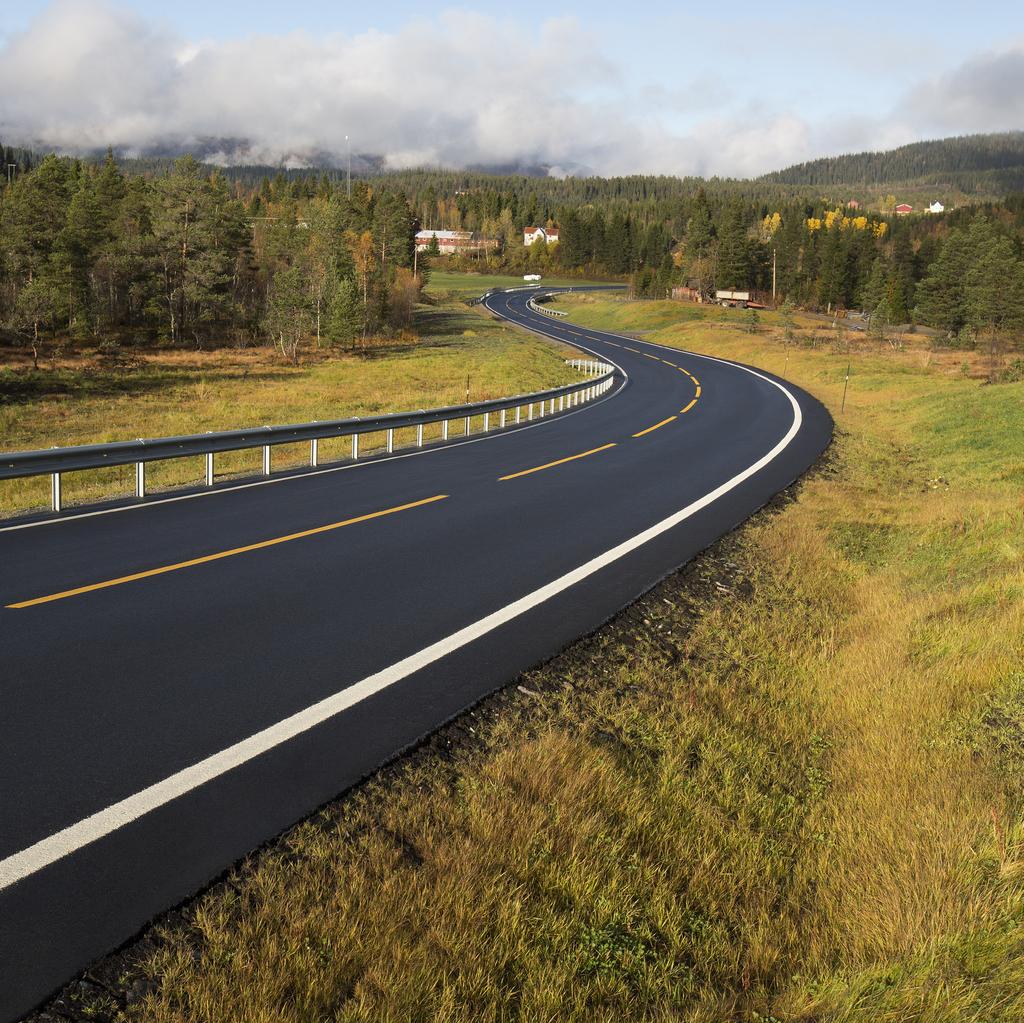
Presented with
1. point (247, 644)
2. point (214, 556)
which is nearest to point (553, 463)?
point (214, 556)

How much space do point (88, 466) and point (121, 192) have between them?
87.0 m

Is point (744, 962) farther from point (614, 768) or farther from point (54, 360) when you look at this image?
point (54, 360)

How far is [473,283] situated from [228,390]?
112 meters

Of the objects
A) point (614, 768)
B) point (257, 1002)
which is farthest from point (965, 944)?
point (257, 1002)

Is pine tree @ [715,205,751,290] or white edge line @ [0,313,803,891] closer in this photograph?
white edge line @ [0,313,803,891]

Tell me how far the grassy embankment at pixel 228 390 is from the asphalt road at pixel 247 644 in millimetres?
4710

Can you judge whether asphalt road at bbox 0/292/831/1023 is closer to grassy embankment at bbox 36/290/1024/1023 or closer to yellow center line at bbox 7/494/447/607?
yellow center line at bbox 7/494/447/607

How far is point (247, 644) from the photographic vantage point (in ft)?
20.5

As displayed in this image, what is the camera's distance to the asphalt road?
367 cm

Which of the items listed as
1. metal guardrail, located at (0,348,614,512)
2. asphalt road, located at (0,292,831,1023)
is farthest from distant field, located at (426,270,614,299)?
asphalt road, located at (0,292,831,1023)

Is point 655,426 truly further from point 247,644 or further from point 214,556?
point 247,644

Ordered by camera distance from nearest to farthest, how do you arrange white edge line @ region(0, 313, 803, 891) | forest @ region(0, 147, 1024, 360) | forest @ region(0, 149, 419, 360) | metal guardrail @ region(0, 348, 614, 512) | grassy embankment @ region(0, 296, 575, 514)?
white edge line @ region(0, 313, 803, 891) < metal guardrail @ region(0, 348, 614, 512) < grassy embankment @ region(0, 296, 575, 514) < forest @ region(0, 149, 419, 360) < forest @ region(0, 147, 1024, 360)

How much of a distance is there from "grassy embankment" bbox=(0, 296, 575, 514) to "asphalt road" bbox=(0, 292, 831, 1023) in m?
4.71

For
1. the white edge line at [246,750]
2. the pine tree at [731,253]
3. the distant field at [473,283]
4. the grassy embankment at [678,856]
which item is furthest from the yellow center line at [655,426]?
the distant field at [473,283]
